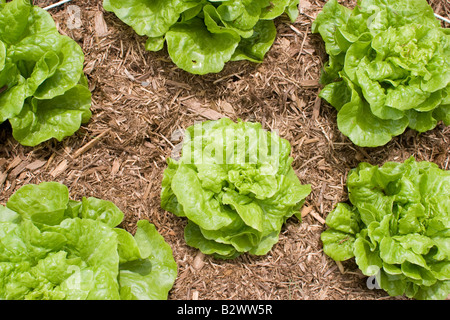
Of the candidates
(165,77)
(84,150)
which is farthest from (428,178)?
(84,150)

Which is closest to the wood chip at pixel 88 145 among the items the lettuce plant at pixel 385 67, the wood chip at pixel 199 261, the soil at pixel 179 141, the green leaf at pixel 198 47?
the soil at pixel 179 141

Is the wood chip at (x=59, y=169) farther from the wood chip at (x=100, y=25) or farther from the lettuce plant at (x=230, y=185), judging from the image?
the wood chip at (x=100, y=25)

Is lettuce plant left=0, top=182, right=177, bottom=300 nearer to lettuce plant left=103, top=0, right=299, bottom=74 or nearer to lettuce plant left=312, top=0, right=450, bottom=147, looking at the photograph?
lettuce plant left=103, top=0, right=299, bottom=74

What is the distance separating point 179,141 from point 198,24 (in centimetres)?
88

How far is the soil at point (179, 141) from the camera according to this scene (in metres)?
3.41

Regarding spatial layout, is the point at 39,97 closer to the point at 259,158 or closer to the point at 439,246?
the point at 259,158

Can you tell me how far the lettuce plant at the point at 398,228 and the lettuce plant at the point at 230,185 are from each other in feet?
1.40

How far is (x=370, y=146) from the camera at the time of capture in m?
3.30

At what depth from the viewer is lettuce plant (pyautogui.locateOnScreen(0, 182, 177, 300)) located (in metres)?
2.76

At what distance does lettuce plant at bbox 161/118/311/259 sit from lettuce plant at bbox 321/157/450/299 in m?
0.43

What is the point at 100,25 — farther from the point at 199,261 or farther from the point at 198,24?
the point at 199,261

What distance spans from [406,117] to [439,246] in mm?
938

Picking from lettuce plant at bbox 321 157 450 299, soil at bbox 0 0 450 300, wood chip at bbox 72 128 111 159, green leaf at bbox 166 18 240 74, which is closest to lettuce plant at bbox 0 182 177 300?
soil at bbox 0 0 450 300

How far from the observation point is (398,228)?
313 cm
